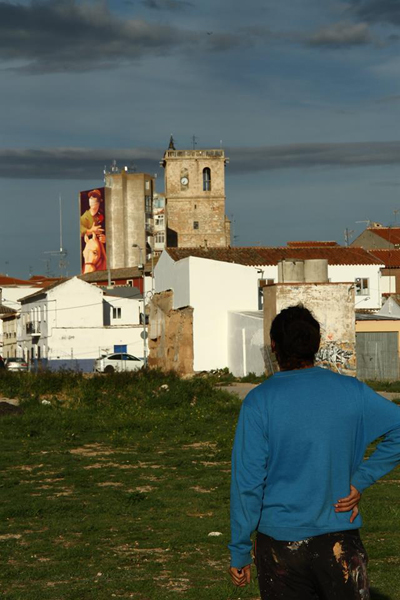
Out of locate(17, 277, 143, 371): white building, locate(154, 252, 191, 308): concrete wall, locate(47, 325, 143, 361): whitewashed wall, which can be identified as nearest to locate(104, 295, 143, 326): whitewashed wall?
locate(17, 277, 143, 371): white building

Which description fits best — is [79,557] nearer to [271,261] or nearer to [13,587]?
[13,587]

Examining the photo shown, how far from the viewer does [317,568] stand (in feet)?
13.2

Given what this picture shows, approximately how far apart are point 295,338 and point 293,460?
554 millimetres

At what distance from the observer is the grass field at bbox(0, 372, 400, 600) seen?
7.20 m

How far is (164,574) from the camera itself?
7.42 metres

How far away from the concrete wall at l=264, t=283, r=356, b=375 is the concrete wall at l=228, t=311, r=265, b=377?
3.83 meters

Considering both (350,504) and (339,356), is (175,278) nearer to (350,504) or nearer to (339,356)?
(339,356)

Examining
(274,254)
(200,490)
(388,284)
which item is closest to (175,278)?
(274,254)

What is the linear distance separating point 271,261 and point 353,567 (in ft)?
198

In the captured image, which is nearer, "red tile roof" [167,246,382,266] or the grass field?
the grass field

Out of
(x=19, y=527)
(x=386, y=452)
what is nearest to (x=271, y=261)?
(x=19, y=527)

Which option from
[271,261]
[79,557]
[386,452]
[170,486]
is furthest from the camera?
[271,261]

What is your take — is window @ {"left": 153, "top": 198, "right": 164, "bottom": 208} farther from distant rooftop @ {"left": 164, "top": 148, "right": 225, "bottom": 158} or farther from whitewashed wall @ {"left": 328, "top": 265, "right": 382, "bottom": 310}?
whitewashed wall @ {"left": 328, "top": 265, "right": 382, "bottom": 310}

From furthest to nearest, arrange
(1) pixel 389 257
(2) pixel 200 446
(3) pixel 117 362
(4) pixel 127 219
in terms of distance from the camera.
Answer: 1. (4) pixel 127 219
2. (1) pixel 389 257
3. (3) pixel 117 362
4. (2) pixel 200 446
